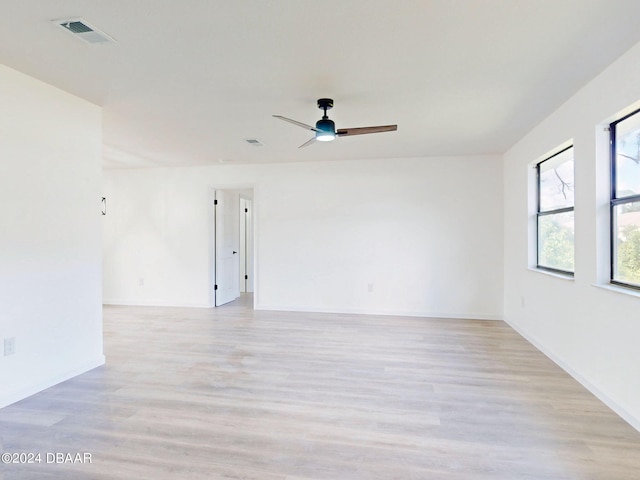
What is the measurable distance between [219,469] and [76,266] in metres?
2.29

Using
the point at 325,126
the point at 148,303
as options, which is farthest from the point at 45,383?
the point at 148,303

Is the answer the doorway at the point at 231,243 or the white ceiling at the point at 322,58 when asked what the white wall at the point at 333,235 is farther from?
the white ceiling at the point at 322,58

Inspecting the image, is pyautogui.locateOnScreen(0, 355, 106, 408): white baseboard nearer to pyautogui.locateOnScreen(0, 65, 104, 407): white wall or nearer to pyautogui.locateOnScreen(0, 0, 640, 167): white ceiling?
pyautogui.locateOnScreen(0, 65, 104, 407): white wall

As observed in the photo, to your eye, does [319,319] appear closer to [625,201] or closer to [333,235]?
[333,235]

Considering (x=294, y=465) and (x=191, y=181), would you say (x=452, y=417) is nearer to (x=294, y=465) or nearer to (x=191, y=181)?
(x=294, y=465)

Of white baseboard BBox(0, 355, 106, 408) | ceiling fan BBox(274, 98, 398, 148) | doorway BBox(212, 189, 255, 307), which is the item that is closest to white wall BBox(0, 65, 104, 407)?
white baseboard BBox(0, 355, 106, 408)

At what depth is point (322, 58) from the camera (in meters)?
2.49

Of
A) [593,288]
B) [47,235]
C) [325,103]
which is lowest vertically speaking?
[593,288]

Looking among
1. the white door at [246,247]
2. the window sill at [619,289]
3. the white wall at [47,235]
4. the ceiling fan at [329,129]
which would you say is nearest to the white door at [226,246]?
the white door at [246,247]

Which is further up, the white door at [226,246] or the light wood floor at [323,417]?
the white door at [226,246]

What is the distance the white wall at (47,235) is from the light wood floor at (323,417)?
26 centimetres

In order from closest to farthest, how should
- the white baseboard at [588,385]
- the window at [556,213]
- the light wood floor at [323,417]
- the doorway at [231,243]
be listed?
the light wood floor at [323,417]
the white baseboard at [588,385]
the window at [556,213]
the doorway at [231,243]

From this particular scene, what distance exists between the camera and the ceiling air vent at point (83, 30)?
6.80ft

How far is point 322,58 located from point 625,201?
2360mm
